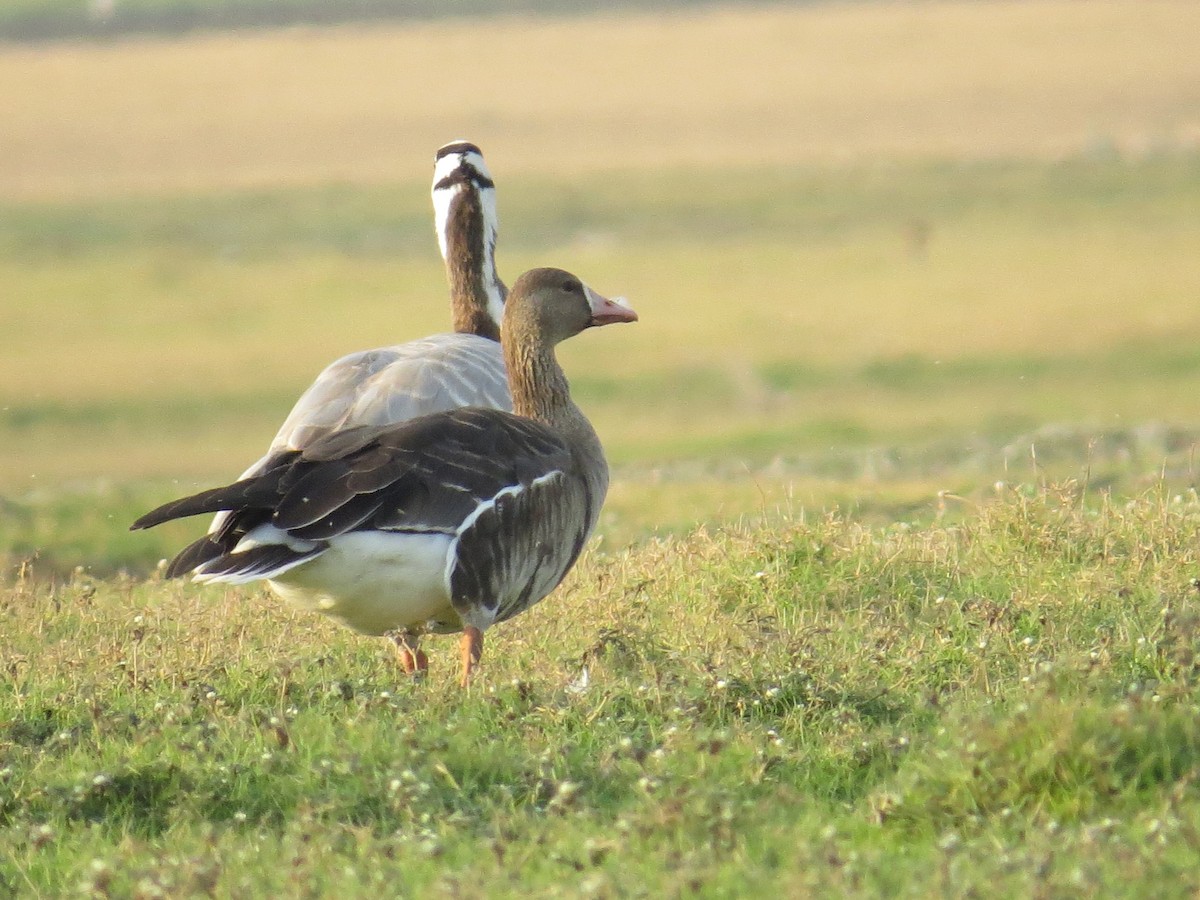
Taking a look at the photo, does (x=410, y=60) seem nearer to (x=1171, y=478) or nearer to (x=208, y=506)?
(x=1171, y=478)

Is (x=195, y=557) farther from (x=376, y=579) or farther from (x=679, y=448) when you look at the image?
(x=679, y=448)

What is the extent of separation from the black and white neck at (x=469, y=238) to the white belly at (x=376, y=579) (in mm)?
4474

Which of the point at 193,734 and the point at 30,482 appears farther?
the point at 30,482

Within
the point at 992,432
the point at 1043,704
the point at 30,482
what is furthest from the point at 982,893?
the point at 30,482

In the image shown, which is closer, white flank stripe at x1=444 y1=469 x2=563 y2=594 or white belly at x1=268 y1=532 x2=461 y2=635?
white belly at x1=268 y1=532 x2=461 y2=635

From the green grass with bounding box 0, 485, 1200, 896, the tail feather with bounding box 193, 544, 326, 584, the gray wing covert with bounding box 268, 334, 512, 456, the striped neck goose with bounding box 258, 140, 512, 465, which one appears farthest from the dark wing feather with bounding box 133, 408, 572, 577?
the gray wing covert with bounding box 268, 334, 512, 456

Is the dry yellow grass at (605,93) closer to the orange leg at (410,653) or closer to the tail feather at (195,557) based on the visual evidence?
the orange leg at (410,653)

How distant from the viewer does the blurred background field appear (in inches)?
904

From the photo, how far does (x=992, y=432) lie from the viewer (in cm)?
2284

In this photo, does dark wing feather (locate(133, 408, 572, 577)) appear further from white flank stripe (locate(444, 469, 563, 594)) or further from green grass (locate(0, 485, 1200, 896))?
green grass (locate(0, 485, 1200, 896))

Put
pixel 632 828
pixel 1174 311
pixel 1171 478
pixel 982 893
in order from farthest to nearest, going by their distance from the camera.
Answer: pixel 1174 311 < pixel 1171 478 < pixel 632 828 < pixel 982 893

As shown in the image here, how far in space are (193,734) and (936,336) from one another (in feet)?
88.3

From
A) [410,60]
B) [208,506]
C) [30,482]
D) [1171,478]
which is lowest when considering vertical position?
[30,482]

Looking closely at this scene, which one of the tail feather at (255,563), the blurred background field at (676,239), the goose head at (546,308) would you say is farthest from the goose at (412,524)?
the blurred background field at (676,239)
